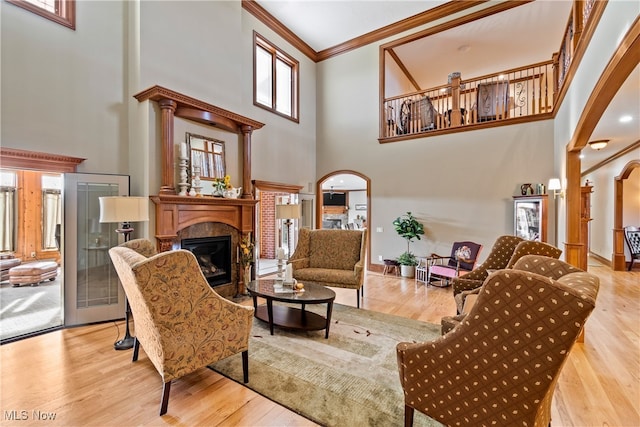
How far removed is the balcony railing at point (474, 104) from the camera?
5547mm

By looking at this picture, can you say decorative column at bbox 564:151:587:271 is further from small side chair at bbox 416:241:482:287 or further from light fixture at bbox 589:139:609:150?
light fixture at bbox 589:139:609:150

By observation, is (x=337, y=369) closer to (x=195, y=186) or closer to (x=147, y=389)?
(x=147, y=389)

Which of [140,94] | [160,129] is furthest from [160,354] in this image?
[140,94]

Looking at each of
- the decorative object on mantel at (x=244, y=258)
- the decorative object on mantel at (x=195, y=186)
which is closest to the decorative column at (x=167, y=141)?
the decorative object on mantel at (x=195, y=186)

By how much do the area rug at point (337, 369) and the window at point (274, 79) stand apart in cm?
460

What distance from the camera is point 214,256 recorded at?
15.5ft

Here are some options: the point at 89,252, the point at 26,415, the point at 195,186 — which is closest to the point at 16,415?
the point at 26,415

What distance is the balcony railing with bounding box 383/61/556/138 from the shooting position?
5.55m

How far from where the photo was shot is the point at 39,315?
369 cm

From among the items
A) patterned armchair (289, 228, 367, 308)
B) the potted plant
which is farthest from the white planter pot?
patterned armchair (289, 228, 367, 308)

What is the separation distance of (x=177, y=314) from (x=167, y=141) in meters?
2.68

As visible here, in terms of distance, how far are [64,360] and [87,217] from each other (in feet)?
5.36

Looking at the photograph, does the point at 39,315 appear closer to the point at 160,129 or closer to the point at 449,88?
the point at 160,129

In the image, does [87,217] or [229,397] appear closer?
[229,397]
